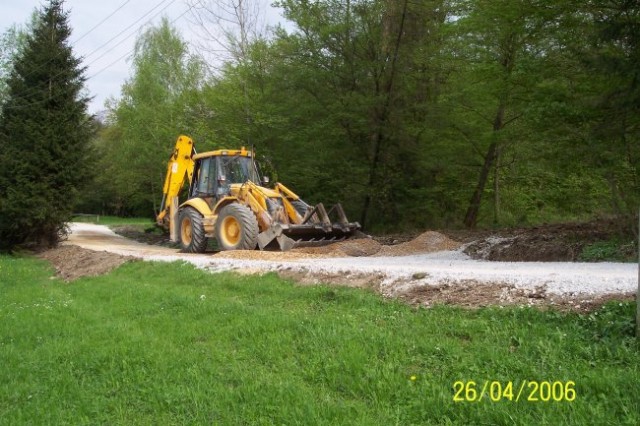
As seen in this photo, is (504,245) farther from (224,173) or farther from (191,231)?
A: (191,231)

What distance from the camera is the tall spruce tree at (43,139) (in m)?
17.4

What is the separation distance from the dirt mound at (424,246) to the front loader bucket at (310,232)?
1782mm

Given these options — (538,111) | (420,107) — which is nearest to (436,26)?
(420,107)

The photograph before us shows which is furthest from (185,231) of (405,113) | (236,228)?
(405,113)

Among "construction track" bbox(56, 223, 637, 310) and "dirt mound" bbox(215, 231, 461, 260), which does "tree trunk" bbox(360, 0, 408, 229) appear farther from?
"construction track" bbox(56, 223, 637, 310)

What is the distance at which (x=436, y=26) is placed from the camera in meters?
18.1

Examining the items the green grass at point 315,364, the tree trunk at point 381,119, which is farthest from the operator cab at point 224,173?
the green grass at point 315,364

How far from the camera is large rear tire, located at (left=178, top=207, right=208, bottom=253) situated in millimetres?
15719

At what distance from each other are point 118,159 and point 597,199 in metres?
37.6

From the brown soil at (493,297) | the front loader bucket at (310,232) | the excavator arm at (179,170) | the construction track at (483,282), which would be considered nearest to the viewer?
the brown soil at (493,297)

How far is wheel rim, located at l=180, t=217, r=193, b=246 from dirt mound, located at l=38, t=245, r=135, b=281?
8.72ft

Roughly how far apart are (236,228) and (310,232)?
6.75ft

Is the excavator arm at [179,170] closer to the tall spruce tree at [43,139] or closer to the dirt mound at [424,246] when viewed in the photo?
the tall spruce tree at [43,139]

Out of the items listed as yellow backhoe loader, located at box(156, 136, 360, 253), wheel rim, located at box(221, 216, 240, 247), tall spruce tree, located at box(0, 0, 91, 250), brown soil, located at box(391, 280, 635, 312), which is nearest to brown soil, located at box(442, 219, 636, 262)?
yellow backhoe loader, located at box(156, 136, 360, 253)
